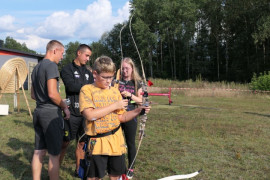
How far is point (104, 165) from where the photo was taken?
8.01ft

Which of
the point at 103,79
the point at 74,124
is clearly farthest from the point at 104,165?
the point at 74,124

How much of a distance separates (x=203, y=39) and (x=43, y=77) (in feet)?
145

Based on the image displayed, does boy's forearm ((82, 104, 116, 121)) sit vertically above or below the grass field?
above

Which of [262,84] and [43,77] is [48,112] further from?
[262,84]

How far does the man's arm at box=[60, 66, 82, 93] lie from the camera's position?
3.55 meters

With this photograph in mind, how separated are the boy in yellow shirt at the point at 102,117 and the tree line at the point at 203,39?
3103 centimetres

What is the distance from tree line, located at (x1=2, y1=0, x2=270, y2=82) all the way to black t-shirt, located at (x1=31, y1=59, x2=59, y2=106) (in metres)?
30.4

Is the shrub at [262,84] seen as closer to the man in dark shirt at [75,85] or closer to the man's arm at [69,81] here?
the man in dark shirt at [75,85]

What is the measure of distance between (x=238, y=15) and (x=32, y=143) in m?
36.2

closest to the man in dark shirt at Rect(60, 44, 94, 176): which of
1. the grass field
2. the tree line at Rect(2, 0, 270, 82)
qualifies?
the grass field

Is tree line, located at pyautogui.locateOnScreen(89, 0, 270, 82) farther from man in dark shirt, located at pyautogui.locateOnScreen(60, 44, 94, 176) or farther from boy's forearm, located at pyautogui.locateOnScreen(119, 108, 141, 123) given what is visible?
boy's forearm, located at pyautogui.locateOnScreen(119, 108, 141, 123)

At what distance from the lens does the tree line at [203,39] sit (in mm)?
34719

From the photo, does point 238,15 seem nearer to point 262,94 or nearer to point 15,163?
point 262,94

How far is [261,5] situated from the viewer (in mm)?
31094
